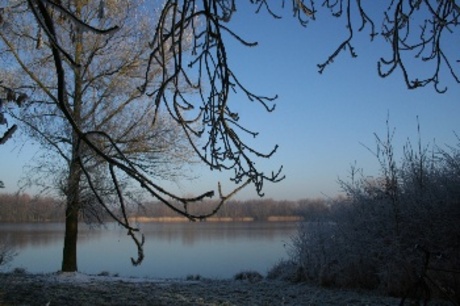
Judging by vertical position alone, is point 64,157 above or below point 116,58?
below

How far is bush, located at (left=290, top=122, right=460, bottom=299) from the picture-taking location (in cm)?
923

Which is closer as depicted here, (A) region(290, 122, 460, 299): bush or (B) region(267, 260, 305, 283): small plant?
(A) region(290, 122, 460, 299): bush

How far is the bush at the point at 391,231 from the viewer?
30.3 ft

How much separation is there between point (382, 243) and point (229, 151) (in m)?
8.01

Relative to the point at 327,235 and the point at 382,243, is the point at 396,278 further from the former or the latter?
the point at 327,235

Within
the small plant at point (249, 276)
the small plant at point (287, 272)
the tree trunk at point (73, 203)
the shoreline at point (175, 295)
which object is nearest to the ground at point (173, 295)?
the shoreline at point (175, 295)

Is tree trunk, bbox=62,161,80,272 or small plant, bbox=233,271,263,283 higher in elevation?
tree trunk, bbox=62,161,80,272

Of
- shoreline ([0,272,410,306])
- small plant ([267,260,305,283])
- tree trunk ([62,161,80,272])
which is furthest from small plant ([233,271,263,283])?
tree trunk ([62,161,80,272])

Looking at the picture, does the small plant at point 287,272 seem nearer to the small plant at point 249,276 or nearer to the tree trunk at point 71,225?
the small plant at point 249,276

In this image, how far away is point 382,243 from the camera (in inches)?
390

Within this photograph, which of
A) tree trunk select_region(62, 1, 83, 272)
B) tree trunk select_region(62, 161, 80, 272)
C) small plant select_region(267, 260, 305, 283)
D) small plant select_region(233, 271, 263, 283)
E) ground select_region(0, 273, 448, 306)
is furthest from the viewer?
tree trunk select_region(62, 161, 80, 272)

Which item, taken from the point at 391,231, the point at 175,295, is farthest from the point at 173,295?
the point at 391,231

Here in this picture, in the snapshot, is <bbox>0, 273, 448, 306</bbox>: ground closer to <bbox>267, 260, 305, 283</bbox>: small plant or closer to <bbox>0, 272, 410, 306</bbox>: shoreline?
<bbox>0, 272, 410, 306</bbox>: shoreline

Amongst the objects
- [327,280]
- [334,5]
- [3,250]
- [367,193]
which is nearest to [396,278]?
[327,280]
